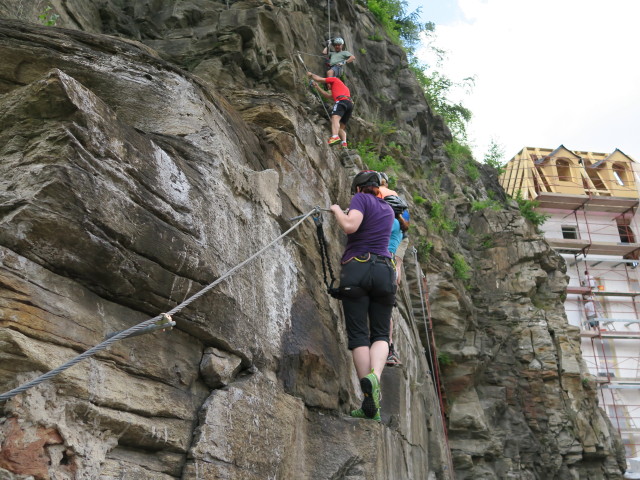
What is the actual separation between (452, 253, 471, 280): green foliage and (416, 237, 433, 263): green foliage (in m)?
1.59

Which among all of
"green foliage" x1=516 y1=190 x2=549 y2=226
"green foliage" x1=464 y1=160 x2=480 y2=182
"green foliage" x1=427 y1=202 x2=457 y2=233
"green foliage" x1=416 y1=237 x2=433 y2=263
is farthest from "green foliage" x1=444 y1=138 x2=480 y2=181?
"green foliage" x1=416 y1=237 x2=433 y2=263

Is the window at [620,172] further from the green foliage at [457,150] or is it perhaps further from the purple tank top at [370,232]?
the purple tank top at [370,232]

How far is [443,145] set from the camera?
758 inches

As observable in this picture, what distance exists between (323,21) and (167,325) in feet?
40.0

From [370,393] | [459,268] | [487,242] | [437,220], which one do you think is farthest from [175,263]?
[487,242]

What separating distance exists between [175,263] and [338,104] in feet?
23.5

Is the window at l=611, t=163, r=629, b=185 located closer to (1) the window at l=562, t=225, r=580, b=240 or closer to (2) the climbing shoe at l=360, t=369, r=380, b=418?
(1) the window at l=562, t=225, r=580, b=240

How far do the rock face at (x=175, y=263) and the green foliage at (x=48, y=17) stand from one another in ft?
0.51

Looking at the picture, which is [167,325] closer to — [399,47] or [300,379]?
[300,379]

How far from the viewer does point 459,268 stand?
14883 mm

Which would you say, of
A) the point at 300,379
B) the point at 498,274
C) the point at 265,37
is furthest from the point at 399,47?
the point at 300,379

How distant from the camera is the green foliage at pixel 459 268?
14.8m

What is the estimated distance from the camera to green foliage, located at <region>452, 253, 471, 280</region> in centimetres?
1478

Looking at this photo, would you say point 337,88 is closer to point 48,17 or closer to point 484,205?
point 48,17
